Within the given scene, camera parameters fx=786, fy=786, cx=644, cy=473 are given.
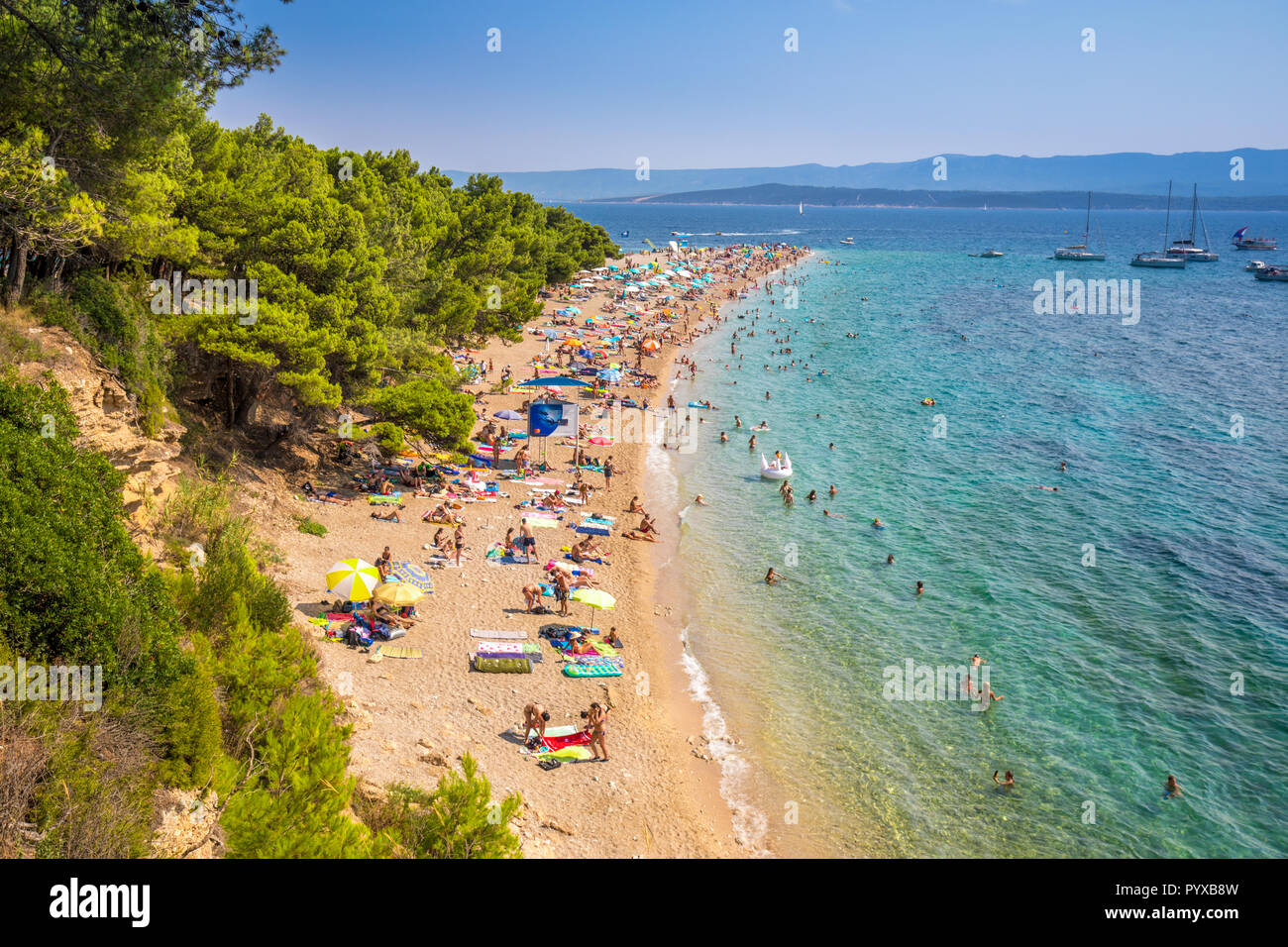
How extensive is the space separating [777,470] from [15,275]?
25.8 metres

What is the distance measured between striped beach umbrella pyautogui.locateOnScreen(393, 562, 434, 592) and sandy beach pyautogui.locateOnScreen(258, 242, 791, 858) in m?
0.34

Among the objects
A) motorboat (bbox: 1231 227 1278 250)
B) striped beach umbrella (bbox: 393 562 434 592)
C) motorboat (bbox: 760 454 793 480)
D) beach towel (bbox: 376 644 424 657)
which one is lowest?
beach towel (bbox: 376 644 424 657)

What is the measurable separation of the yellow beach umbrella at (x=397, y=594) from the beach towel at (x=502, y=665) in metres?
2.03

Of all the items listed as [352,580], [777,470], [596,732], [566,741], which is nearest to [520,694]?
[566,741]

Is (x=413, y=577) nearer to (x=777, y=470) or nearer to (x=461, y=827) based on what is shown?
(x=461, y=827)

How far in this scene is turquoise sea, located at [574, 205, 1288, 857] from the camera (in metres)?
15.5

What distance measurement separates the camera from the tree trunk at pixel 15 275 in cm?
1432

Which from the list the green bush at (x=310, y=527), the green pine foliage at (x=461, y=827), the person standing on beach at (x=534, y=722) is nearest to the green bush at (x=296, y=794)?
the green pine foliage at (x=461, y=827)

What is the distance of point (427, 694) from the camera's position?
53.5 ft

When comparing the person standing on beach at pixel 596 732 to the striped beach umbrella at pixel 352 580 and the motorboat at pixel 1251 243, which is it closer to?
the striped beach umbrella at pixel 352 580

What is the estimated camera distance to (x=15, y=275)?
1498 cm

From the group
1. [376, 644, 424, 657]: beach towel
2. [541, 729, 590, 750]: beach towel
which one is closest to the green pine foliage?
[541, 729, 590, 750]: beach towel

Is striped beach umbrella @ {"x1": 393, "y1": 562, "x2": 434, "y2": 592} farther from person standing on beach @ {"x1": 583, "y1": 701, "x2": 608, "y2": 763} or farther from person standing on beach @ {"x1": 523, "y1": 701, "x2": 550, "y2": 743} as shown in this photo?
person standing on beach @ {"x1": 583, "y1": 701, "x2": 608, "y2": 763}

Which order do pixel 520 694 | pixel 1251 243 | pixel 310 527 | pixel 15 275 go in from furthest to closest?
1. pixel 1251 243
2. pixel 310 527
3. pixel 520 694
4. pixel 15 275
